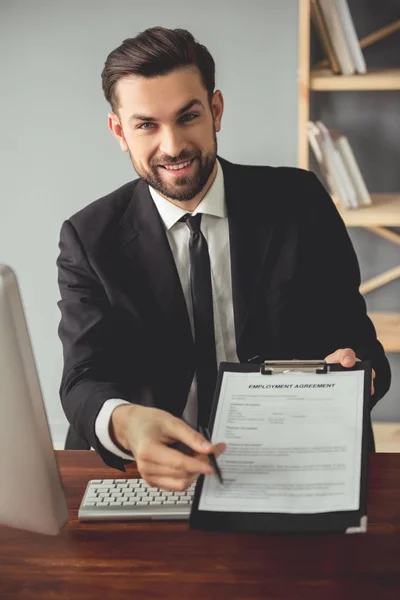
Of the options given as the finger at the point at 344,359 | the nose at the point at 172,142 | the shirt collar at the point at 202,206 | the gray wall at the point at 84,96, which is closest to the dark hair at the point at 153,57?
the nose at the point at 172,142

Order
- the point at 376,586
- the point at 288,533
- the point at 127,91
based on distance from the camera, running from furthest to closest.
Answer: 1. the point at 127,91
2. the point at 288,533
3. the point at 376,586

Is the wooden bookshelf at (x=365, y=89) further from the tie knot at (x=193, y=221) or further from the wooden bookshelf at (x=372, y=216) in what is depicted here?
the tie knot at (x=193, y=221)

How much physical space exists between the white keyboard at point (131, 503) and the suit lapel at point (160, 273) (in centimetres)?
51

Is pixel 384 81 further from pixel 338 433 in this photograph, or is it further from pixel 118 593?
pixel 118 593

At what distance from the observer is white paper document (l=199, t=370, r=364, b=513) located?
1.08m

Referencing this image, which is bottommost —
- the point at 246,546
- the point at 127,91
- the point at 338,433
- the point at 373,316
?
the point at 373,316

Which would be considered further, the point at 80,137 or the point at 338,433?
the point at 80,137

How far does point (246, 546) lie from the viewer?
111 centimetres

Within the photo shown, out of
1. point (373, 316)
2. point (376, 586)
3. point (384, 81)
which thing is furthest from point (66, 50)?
point (376, 586)

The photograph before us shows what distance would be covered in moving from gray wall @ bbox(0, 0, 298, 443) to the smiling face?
3.45ft

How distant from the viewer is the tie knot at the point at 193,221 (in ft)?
5.79

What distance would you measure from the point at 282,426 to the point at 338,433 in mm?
80

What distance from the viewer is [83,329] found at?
5.49 feet

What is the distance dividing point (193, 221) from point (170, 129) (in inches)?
8.6
